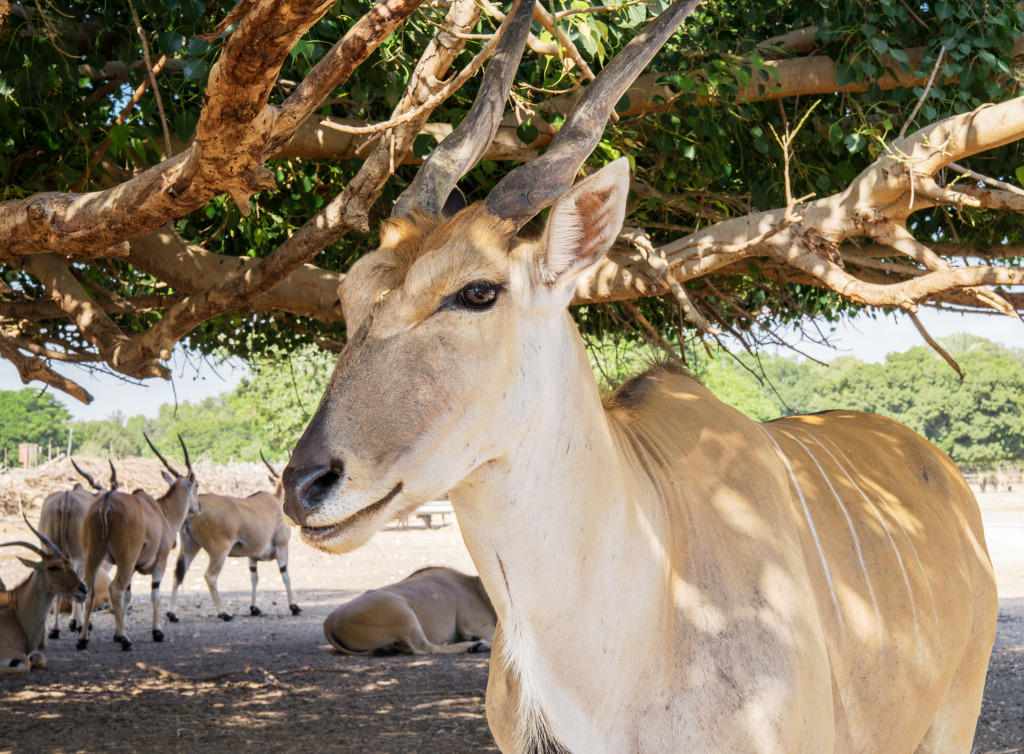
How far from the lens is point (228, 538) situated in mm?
13469

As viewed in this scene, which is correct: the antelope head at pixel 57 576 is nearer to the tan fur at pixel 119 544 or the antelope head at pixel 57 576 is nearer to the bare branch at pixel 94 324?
the tan fur at pixel 119 544

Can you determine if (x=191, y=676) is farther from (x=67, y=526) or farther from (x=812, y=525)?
(x=812, y=525)

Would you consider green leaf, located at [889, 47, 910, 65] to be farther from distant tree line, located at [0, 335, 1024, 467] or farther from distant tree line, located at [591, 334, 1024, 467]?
distant tree line, located at [591, 334, 1024, 467]

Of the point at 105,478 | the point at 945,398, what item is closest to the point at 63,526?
the point at 105,478

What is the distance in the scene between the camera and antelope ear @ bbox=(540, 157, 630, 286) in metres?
2.33

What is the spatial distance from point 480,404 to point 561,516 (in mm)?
377

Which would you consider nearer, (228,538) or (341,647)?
(341,647)

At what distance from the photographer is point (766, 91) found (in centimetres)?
530

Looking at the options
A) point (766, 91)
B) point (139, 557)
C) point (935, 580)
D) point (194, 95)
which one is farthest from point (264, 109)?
point (139, 557)

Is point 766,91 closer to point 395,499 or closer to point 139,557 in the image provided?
point 395,499

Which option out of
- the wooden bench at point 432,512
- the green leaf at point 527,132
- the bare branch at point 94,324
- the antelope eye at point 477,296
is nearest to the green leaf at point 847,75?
the green leaf at point 527,132

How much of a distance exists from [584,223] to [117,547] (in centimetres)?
984

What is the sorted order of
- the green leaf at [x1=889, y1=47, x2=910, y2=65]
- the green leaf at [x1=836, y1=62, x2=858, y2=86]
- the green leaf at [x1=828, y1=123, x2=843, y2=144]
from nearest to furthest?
the green leaf at [x1=889, y1=47, x2=910, y2=65]
the green leaf at [x1=836, y1=62, x2=858, y2=86]
the green leaf at [x1=828, y1=123, x2=843, y2=144]

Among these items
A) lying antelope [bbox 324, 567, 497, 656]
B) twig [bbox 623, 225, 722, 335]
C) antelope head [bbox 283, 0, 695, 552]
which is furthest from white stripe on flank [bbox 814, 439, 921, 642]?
lying antelope [bbox 324, 567, 497, 656]
